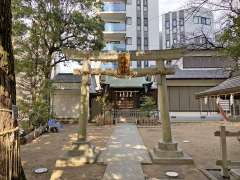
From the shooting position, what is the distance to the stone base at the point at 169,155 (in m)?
8.05

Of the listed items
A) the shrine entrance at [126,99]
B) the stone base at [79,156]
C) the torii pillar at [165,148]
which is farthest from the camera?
the shrine entrance at [126,99]

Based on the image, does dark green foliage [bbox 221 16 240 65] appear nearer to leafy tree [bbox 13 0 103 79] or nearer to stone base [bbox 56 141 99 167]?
stone base [bbox 56 141 99 167]

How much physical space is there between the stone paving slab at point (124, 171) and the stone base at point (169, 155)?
76cm

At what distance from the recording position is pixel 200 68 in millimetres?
25406

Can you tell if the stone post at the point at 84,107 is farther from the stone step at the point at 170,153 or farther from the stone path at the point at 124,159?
the stone step at the point at 170,153

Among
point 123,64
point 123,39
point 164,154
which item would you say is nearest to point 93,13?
point 123,64

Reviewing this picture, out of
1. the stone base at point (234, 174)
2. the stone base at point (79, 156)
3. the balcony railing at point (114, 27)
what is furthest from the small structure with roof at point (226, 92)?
the balcony railing at point (114, 27)

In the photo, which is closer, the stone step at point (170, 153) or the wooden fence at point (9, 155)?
the wooden fence at point (9, 155)

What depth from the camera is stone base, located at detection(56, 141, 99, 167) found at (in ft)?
26.1

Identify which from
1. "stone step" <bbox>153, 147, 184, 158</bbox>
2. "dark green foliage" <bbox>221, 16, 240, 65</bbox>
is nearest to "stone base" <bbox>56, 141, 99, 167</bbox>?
"stone step" <bbox>153, 147, 184, 158</bbox>

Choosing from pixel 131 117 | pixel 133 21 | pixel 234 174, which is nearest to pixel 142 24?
pixel 133 21

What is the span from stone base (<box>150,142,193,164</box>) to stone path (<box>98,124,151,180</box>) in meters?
0.29

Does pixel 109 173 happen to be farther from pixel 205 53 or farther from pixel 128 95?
pixel 205 53

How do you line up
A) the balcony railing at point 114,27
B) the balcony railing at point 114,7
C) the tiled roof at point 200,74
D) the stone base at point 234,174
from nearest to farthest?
the stone base at point 234,174 < the tiled roof at point 200,74 < the balcony railing at point 114,27 < the balcony railing at point 114,7
